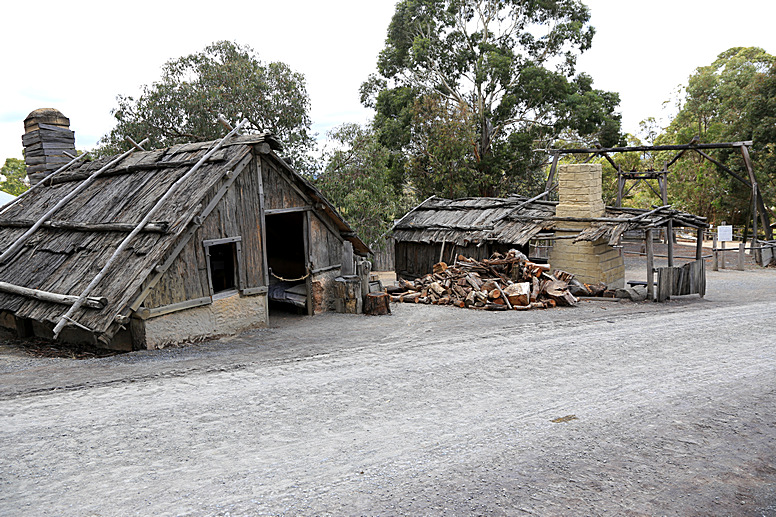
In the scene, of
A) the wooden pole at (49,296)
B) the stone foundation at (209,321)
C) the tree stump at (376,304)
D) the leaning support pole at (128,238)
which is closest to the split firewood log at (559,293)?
the tree stump at (376,304)

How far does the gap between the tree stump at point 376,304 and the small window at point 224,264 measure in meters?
3.33

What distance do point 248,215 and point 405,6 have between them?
2575cm

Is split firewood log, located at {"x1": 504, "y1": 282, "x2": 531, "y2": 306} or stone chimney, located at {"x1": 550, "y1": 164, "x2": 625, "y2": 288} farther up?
stone chimney, located at {"x1": 550, "y1": 164, "x2": 625, "y2": 288}

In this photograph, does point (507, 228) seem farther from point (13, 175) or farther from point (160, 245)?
point (13, 175)

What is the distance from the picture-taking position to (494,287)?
1647 centimetres

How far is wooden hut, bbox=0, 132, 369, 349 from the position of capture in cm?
1024

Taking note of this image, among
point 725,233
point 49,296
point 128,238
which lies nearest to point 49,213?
point 49,296

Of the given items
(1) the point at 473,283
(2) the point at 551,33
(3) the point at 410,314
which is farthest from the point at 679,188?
(3) the point at 410,314

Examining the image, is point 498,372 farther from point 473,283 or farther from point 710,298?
point 710,298

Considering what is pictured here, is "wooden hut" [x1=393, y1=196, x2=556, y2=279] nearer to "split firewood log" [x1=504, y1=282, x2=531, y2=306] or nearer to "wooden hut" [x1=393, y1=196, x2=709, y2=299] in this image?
"wooden hut" [x1=393, y1=196, x2=709, y2=299]

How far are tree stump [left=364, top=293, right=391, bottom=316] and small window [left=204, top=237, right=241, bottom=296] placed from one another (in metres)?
3.33

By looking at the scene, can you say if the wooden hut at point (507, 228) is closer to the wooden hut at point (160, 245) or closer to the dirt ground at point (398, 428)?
the dirt ground at point (398, 428)

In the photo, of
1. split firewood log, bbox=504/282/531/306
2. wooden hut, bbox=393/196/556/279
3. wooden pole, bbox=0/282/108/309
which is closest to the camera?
wooden pole, bbox=0/282/108/309

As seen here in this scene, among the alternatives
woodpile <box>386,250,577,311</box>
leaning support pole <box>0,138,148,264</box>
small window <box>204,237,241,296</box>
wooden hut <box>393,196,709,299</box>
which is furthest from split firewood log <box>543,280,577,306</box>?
leaning support pole <box>0,138,148,264</box>
